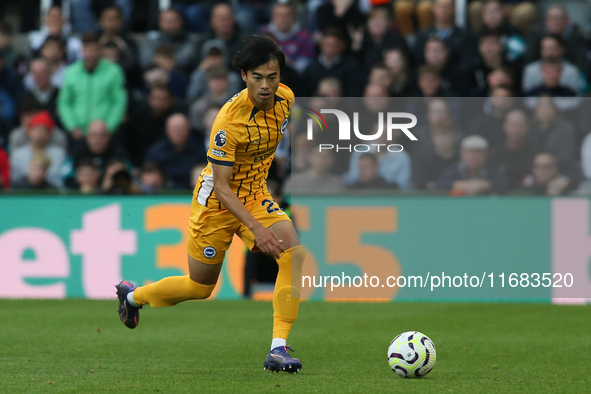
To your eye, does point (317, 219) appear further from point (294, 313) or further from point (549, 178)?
point (294, 313)

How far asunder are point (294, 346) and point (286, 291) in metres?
1.61

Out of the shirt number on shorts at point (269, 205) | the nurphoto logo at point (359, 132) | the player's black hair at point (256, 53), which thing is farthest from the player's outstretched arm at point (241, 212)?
the nurphoto logo at point (359, 132)

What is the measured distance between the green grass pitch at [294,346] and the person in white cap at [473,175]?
4.80 ft

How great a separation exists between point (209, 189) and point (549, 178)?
19.7ft

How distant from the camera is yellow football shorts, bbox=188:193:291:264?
→ 6438 millimetres

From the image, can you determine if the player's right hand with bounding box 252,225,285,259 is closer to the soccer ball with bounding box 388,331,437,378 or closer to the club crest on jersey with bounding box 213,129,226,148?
the club crest on jersey with bounding box 213,129,226,148

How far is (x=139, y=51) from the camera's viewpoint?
14.3 meters

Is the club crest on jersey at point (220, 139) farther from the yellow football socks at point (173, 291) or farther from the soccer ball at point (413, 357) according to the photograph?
the soccer ball at point (413, 357)

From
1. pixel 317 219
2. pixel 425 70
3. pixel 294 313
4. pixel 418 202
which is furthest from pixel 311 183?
pixel 294 313

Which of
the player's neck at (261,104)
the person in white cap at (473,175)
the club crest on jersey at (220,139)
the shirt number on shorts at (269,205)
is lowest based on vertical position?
the shirt number on shorts at (269,205)

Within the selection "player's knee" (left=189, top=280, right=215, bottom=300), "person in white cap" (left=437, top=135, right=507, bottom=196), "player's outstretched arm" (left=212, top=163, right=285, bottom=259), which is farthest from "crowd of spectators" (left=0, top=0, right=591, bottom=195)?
"player's outstretched arm" (left=212, top=163, right=285, bottom=259)

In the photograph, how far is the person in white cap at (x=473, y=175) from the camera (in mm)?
11297

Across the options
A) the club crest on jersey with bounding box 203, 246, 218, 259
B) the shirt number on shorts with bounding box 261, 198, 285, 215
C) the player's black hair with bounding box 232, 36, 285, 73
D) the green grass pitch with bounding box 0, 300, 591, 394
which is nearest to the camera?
the green grass pitch with bounding box 0, 300, 591, 394

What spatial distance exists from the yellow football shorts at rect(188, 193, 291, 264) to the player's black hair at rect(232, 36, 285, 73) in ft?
3.32
